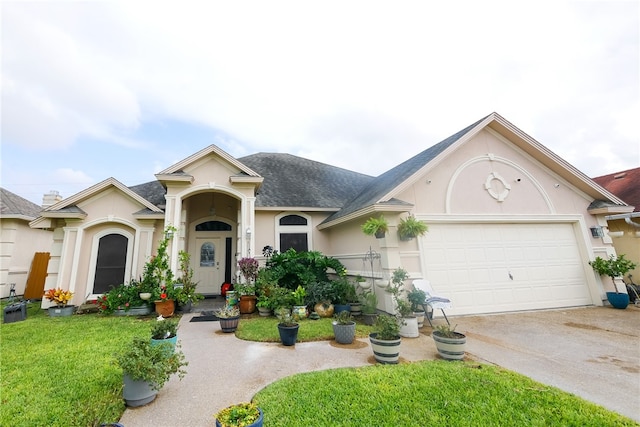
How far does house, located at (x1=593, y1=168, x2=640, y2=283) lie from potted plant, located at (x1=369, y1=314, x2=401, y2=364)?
9.32 m

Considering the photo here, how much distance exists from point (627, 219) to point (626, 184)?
6376mm

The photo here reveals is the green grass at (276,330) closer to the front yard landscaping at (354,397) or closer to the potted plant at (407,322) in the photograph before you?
the potted plant at (407,322)

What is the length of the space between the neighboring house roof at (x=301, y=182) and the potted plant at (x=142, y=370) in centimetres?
720

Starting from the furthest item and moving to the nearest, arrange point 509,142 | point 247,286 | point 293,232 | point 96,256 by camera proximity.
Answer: point 293,232 < point 96,256 < point 509,142 < point 247,286

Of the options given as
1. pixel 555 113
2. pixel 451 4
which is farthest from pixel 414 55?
pixel 555 113

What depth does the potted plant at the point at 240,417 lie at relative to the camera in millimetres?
2008

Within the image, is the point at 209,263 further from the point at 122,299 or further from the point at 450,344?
the point at 450,344

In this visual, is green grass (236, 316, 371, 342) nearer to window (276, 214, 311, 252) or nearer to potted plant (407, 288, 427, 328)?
potted plant (407, 288, 427, 328)

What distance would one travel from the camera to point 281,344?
486 centimetres

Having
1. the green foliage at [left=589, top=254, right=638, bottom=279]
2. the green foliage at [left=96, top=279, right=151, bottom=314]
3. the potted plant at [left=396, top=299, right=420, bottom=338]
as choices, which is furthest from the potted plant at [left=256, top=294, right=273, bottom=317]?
the green foliage at [left=589, top=254, right=638, bottom=279]

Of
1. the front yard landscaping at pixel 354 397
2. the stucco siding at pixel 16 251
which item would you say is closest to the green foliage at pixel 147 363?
the front yard landscaping at pixel 354 397

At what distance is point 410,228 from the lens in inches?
245

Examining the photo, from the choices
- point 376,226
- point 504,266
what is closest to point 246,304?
point 376,226

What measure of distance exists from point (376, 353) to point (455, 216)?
16.0 ft
